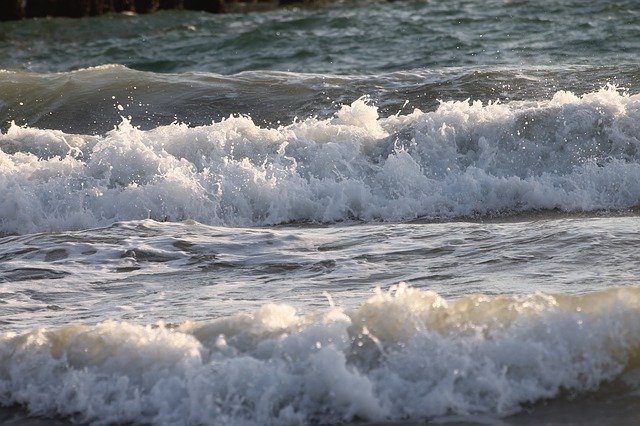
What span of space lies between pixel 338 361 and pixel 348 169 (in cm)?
456

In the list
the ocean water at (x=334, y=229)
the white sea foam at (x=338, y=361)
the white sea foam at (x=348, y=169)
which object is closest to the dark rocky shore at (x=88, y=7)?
the ocean water at (x=334, y=229)

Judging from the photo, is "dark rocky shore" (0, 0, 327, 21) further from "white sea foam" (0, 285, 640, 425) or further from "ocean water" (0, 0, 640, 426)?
"white sea foam" (0, 285, 640, 425)

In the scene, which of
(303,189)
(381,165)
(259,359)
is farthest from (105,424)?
(381,165)

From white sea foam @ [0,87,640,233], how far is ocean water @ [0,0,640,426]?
0.07 feet

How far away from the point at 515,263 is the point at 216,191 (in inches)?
131

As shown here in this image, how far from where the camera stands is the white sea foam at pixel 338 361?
418 centimetres

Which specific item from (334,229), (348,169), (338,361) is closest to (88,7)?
(348,169)

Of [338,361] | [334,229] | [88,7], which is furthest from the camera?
[88,7]

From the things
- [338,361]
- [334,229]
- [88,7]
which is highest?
[88,7]

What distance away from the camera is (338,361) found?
4262 millimetres

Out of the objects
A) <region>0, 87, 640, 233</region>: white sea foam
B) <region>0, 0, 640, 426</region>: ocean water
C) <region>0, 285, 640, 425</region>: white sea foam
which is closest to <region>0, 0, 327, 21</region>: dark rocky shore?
<region>0, 0, 640, 426</region>: ocean water

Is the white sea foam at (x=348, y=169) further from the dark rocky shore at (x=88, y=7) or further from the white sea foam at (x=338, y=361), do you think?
the dark rocky shore at (x=88, y=7)

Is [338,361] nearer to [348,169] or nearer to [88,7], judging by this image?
[348,169]

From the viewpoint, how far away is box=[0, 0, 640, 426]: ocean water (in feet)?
14.0
